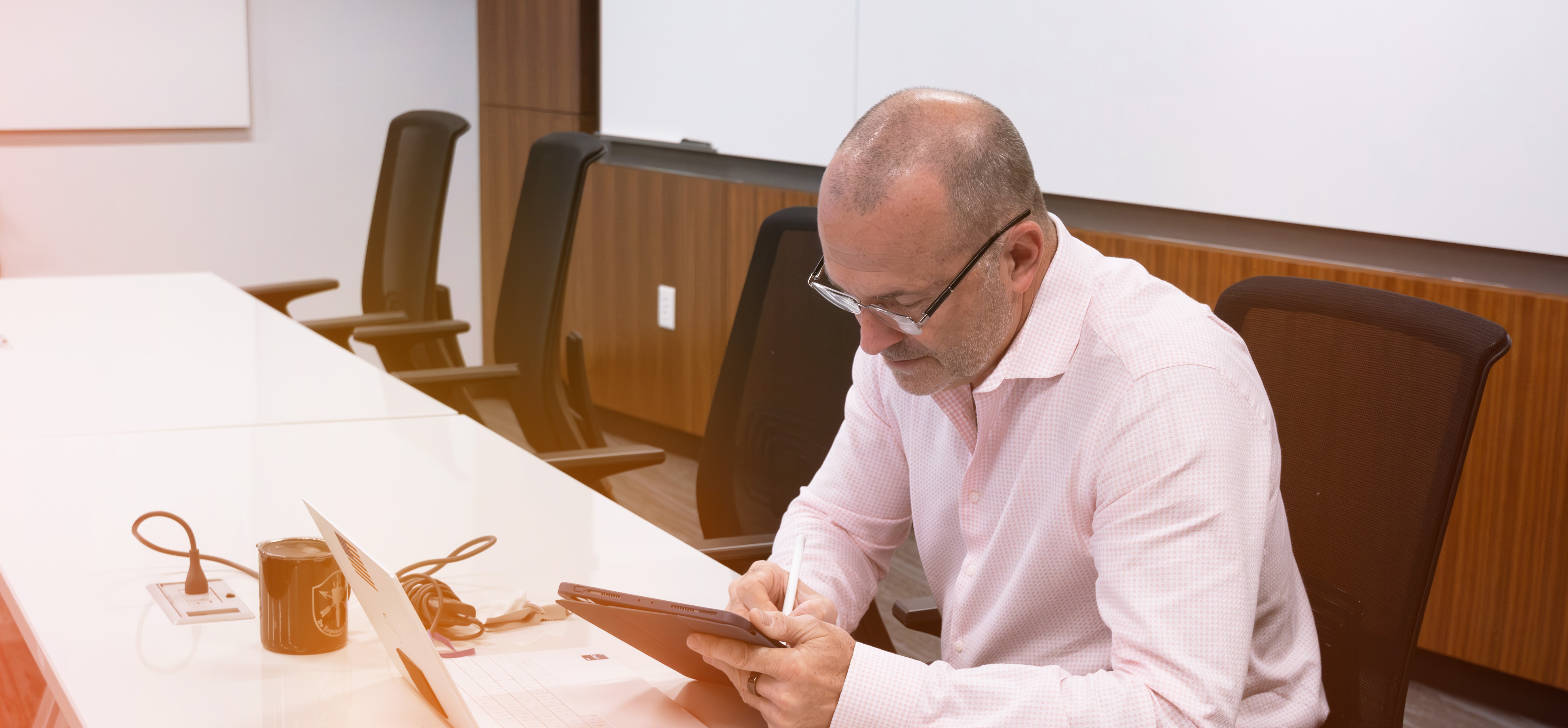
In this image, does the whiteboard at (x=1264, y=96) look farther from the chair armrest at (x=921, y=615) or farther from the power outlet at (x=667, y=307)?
the chair armrest at (x=921, y=615)

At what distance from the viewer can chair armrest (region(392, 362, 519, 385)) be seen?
100.0 inches

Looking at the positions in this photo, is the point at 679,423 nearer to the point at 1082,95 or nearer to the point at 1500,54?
the point at 1082,95

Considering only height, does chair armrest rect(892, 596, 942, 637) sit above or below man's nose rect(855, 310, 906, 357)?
below

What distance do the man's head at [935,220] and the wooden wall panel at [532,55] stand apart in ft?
12.3

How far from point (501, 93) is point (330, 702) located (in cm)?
426

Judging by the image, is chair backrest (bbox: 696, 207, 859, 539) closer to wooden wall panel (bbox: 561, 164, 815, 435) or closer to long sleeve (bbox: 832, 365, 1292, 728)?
long sleeve (bbox: 832, 365, 1292, 728)

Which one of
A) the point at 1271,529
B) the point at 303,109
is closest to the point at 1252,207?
the point at 1271,529

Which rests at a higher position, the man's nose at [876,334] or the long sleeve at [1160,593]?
the man's nose at [876,334]

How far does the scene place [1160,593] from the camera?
1085 mm

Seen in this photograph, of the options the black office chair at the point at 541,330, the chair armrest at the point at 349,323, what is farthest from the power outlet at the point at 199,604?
the chair armrest at the point at 349,323

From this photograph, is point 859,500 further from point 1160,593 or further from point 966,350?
point 1160,593

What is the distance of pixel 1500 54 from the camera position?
244 cm

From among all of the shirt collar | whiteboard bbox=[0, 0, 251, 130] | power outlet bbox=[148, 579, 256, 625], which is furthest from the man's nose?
whiteboard bbox=[0, 0, 251, 130]

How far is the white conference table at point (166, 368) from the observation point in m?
2.10
